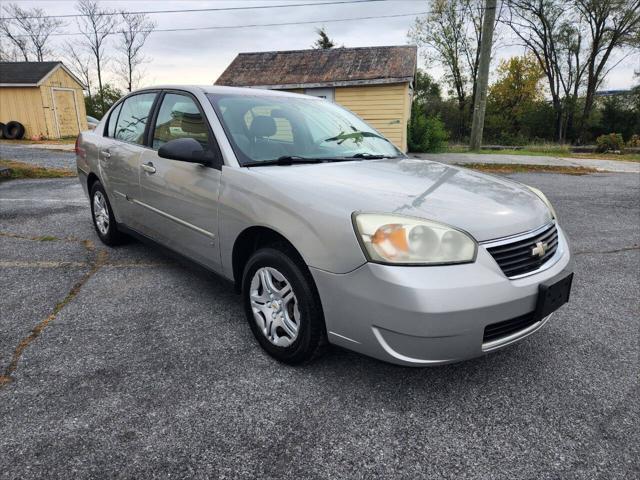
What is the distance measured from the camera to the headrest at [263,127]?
2.85 metres

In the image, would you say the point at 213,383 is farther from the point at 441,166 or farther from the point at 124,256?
the point at 124,256

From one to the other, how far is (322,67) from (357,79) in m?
1.88

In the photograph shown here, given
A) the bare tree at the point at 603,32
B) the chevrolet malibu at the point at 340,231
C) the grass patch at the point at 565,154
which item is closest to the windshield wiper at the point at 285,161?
the chevrolet malibu at the point at 340,231

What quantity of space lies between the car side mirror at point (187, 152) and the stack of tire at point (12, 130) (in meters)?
25.0

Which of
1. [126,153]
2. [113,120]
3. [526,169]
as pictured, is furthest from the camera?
[526,169]

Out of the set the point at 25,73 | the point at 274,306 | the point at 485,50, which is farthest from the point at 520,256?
the point at 25,73

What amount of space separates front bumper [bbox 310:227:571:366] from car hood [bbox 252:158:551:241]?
0.75 feet

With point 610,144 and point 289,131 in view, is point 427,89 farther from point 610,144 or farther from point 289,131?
point 289,131

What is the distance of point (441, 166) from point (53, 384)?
8.63 ft

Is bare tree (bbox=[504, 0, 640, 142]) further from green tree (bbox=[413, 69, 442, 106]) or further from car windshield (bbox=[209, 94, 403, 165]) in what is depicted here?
car windshield (bbox=[209, 94, 403, 165])

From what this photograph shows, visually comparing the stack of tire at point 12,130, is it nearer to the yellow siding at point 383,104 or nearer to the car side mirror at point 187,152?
the yellow siding at point 383,104

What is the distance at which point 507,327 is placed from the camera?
1986 millimetres

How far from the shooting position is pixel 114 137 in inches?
159

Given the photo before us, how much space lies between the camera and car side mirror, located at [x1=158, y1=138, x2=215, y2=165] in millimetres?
A: 2602
